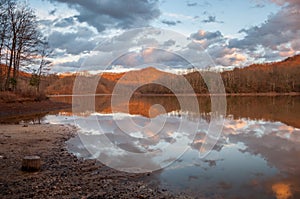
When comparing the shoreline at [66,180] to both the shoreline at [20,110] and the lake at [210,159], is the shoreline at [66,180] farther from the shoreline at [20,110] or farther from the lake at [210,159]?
the shoreline at [20,110]

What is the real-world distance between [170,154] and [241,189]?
520 cm

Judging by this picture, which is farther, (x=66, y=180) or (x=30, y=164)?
(x=30, y=164)

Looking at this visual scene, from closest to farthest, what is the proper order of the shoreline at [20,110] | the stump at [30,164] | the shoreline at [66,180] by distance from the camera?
the shoreline at [66,180], the stump at [30,164], the shoreline at [20,110]

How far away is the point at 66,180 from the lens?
8898 mm

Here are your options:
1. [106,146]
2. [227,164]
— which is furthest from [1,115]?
[227,164]

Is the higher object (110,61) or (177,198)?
(110,61)

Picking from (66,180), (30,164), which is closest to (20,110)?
(30,164)

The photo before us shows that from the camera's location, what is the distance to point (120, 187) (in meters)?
8.55

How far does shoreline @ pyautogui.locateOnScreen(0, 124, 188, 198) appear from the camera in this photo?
7.78m

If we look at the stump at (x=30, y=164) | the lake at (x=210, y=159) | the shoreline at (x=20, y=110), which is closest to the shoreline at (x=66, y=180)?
the stump at (x=30, y=164)

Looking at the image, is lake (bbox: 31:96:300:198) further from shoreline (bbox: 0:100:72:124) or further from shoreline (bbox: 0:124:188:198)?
shoreline (bbox: 0:100:72:124)

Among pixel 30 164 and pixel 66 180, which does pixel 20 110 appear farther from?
pixel 66 180

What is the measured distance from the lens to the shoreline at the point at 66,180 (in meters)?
7.78

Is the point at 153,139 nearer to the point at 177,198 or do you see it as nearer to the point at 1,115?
the point at 177,198
